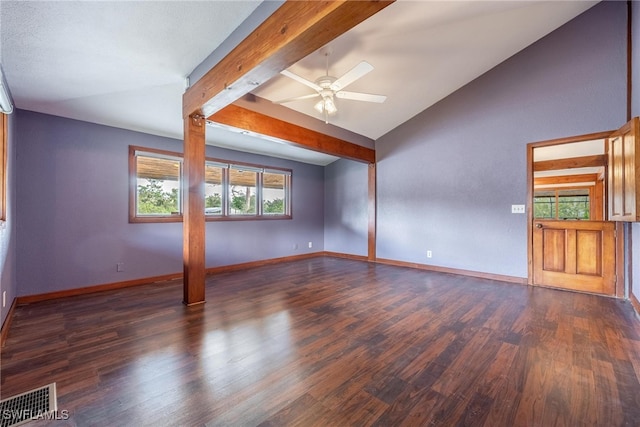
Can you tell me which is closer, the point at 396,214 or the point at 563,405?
the point at 563,405

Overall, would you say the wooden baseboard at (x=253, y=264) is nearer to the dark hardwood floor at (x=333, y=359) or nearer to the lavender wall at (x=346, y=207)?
the lavender wall at (x=346, y=207)

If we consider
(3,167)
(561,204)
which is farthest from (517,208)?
(3,167)

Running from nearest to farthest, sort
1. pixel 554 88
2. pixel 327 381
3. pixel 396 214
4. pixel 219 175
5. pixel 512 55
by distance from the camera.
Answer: pixel 327 381 < pixel 554 88 < pixel 512 55 < pixel 219 175 < pixel 396 214

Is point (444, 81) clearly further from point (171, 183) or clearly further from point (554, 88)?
point (171, 183)

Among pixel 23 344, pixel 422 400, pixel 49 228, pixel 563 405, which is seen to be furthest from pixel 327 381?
pixel 49 228

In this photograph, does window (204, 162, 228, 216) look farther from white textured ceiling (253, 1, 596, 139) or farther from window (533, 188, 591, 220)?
window (533, 188, 591, 220)

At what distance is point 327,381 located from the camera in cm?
174

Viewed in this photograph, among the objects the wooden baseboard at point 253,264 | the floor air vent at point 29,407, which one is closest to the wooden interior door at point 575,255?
the wooden baseboard at point 253,264

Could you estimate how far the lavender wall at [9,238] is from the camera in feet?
8.09

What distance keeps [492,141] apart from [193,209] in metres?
4.59

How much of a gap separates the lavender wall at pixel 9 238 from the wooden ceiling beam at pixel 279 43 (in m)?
2.04

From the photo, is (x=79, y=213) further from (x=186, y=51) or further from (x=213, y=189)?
(x=186, y=51)

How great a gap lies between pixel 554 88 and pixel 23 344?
669cm

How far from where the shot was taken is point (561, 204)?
427 cm
